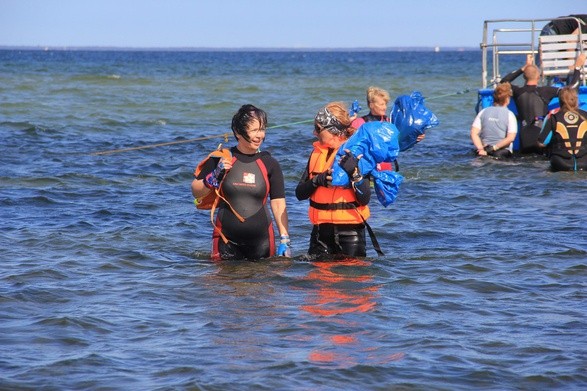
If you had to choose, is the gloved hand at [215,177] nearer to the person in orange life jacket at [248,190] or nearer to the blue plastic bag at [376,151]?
→ the person in orange life jacket at [248,190]

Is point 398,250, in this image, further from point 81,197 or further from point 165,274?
point 81,197

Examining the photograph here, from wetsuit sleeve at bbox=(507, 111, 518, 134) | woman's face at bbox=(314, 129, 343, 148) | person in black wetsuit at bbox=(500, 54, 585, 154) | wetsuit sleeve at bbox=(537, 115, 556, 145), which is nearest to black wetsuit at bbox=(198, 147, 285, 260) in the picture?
woman's face at bbox=(314, 129, 343, 148)

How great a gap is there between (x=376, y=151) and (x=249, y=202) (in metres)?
1.07

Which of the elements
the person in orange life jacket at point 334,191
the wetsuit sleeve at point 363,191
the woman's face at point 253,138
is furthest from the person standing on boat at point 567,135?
the woman's face at point 253,138

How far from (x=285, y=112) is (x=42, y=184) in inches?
598

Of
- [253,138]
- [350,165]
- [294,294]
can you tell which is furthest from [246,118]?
[294,294]

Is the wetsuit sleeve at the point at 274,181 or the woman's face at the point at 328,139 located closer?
the woman's face at the point at 328,139

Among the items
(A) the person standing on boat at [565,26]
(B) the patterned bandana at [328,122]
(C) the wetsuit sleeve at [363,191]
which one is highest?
(A) the person standing on boat at [565,26]

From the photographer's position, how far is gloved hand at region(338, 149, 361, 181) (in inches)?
274

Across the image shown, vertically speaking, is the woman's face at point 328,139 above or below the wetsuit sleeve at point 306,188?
above

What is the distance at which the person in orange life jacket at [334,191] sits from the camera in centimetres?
710

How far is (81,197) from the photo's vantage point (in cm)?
1215

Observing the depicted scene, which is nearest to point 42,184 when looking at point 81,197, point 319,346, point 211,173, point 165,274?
point 81,197

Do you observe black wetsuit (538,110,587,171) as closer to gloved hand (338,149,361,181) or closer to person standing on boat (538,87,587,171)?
person standing on boat (538,87,587,171)
